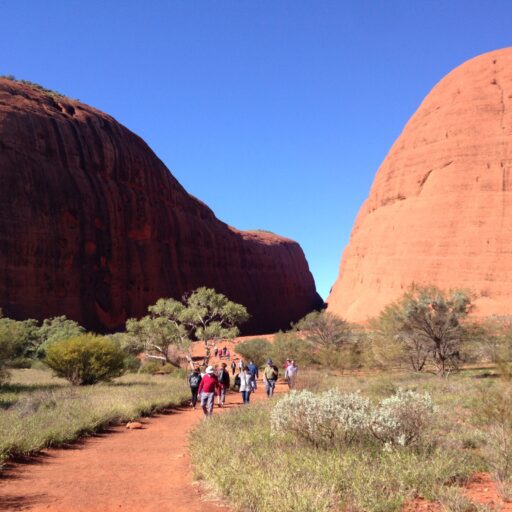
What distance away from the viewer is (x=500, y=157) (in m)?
39.6

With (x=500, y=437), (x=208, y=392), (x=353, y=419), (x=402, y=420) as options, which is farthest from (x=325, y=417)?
(x=208, y=392)

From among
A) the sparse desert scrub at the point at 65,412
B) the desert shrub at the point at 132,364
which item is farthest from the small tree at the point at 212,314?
the sparse desert scrub at the point at 65,412

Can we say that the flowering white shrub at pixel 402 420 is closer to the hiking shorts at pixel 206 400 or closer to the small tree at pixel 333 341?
the hiking shorts at pixel 206 400

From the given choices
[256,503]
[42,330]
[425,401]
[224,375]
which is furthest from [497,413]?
[42,330]

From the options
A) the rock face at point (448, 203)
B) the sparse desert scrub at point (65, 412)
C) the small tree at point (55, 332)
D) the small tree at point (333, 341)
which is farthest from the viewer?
the rock face at point (448, 203)

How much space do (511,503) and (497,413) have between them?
273cm

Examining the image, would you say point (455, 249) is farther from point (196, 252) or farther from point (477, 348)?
point (196, 252)

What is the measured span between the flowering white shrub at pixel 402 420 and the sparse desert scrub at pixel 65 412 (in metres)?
4.99

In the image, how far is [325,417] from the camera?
6094 millimetres

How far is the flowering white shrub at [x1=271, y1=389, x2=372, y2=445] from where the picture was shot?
19.6 ft

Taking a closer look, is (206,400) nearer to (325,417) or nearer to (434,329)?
(325,417)

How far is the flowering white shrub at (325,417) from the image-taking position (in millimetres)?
5984

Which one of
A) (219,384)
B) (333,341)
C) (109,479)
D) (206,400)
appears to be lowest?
(109,479)

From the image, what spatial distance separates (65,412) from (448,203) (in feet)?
123
